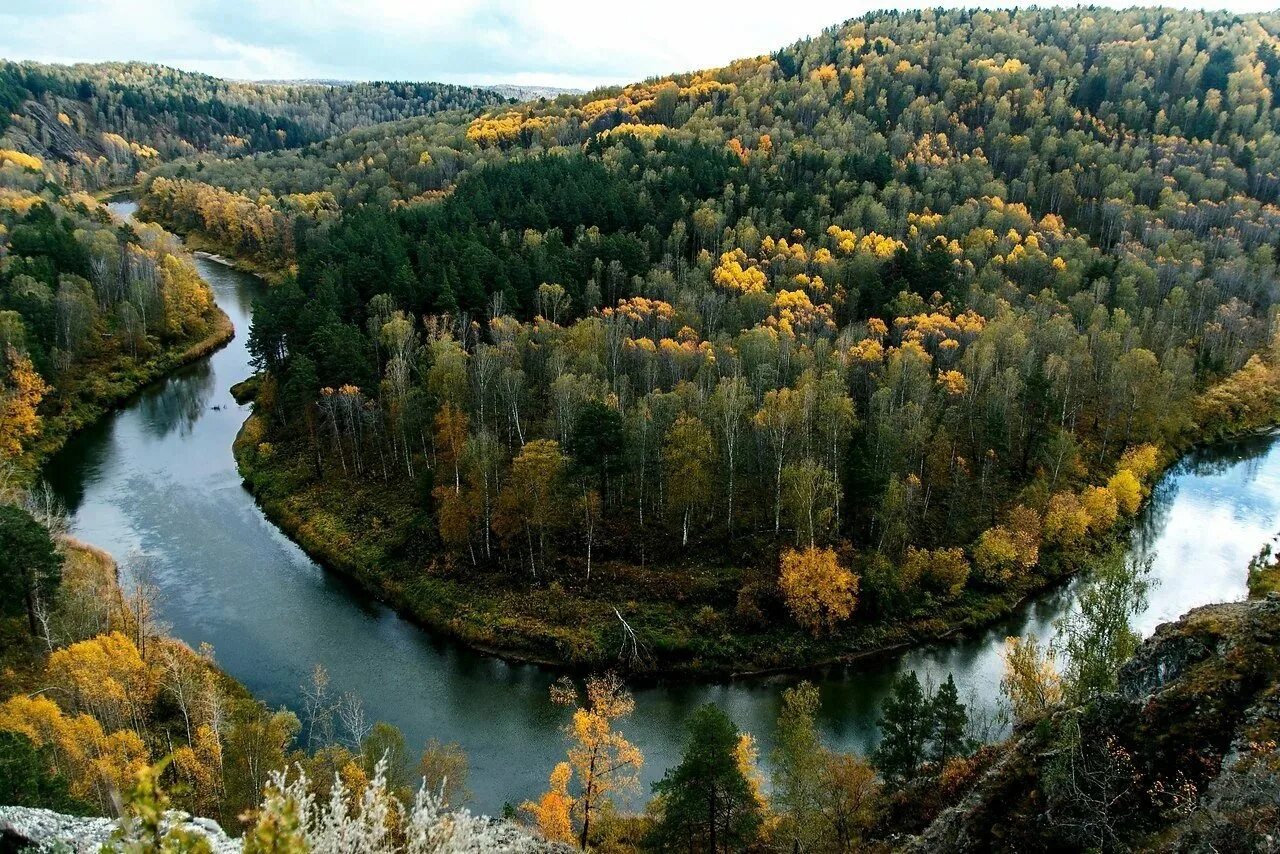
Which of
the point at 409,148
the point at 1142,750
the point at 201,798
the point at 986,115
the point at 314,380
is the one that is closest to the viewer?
the point at 1142,750

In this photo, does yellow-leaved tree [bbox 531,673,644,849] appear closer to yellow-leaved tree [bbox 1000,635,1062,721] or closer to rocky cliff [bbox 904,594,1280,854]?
rocky cliff [bbox 904,594,1280,854]

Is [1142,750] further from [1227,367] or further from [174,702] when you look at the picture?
[1227,367]

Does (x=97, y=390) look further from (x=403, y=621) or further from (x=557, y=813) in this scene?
(x=557, y=813)

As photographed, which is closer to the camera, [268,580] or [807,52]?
[268,580]

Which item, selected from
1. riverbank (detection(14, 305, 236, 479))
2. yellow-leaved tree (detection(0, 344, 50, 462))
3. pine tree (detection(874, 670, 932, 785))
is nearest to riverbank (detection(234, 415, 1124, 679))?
pine tree (detection(874, 670, 932, 785))

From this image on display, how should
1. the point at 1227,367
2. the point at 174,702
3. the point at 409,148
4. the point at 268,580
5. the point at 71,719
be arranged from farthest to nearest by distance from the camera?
the point at 409,148, the point at 1227,367, the point at 268,580, the point at 174,702, the point at 71,719

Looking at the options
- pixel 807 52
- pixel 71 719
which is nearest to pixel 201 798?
pixel 71 719
